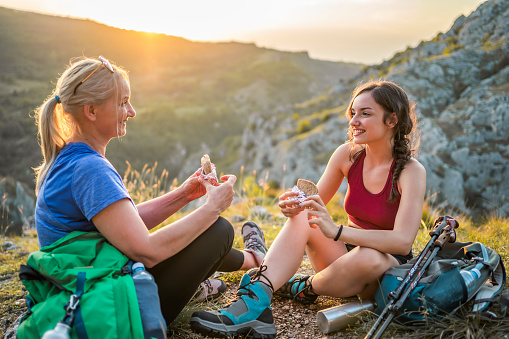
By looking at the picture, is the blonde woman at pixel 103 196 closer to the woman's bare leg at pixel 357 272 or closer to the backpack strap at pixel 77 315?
the backpack strap at pixel 77 315

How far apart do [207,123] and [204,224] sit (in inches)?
3161

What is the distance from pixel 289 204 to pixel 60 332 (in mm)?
1519

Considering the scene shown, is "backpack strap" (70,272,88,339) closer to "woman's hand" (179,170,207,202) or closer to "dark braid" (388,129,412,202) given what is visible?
"woman's hand" (179,170,207,202)

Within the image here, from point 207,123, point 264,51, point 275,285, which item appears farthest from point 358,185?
point 264,51

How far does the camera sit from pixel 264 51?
118m

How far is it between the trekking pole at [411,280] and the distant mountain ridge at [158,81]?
2102 mm

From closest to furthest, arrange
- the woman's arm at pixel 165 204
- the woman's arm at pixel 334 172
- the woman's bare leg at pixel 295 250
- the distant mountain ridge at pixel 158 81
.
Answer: the woman's bare leg at pixel 295 250 < the woman's arm at pixel 165 204 < the woman's arm at pixel 334 172 < the distant mountain ridge at pixel 158 81

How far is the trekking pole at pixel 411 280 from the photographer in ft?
6.64

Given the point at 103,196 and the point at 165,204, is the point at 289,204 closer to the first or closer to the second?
the point at 165,204

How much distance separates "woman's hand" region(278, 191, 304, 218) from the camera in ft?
8.27

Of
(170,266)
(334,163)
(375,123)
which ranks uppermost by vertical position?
(375,123)

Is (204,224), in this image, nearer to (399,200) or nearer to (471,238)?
(399,200)

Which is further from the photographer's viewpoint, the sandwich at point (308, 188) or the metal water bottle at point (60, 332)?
the sandwich at point (308, 188)

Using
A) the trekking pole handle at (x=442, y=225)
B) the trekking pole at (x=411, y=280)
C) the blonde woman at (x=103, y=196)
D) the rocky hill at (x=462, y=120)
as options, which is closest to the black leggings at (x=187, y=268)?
the blonde woman at (x=103, y=196)
